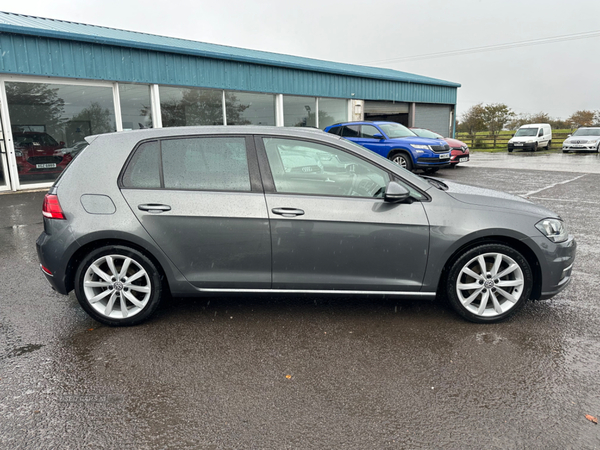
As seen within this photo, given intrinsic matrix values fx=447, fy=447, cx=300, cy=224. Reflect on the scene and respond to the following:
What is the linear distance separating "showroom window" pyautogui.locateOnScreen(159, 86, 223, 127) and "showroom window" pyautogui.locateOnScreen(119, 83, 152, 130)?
1.57 feet

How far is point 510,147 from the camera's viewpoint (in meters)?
29.7

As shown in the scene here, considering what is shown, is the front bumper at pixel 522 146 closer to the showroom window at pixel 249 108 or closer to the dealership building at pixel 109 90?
the dealership building at pixel 109 90

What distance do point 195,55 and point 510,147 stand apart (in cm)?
2303

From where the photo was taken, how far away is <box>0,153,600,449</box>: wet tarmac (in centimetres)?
238

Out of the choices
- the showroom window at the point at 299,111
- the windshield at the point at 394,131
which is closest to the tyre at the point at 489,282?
the windshield at the point at 394,131

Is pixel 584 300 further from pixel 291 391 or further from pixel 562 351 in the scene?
pixel 291 391

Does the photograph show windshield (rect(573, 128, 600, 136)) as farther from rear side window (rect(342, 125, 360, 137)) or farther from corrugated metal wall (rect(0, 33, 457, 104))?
rear side window (rect(342, 125, 360, 137))

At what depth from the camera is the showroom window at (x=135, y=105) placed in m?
13.4

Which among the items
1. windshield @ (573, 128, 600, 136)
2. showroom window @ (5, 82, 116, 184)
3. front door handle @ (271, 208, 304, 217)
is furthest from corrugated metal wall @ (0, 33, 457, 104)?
windshield @ (573, 128, 600, 136)

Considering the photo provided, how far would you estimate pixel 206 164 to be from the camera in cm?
365

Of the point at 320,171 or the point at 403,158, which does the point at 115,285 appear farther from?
the point at 403,158

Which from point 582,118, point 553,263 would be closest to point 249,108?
point 553,263

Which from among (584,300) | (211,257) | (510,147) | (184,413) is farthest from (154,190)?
(510,147)

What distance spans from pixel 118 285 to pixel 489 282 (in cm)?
300
